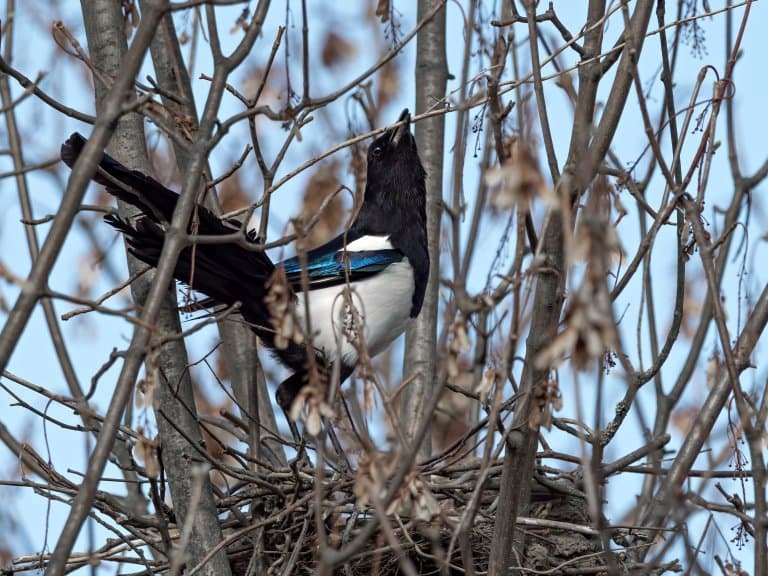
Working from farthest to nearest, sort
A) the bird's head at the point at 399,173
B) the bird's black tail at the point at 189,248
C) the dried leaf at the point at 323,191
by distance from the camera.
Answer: the dried leaf at the point at 323,191 < the bird's head at the point at 399,173 < the bird's black tail at the point at 189,248

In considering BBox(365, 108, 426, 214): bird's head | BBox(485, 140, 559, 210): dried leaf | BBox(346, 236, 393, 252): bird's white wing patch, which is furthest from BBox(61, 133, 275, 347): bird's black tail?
BBox(485, 140, 559, 210): dried leaf

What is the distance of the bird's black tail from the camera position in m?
3.68

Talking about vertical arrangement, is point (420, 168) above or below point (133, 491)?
above

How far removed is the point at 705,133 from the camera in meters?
2.87

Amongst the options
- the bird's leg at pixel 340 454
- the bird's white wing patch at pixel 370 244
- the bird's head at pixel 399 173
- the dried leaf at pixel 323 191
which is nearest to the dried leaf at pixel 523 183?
the bird's leg at pixel 340 454

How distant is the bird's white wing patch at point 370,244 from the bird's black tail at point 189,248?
55cm

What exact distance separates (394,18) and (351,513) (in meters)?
2.06

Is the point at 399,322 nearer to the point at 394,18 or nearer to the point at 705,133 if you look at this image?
the point at 394,18

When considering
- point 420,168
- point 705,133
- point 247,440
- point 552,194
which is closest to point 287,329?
point 552,194

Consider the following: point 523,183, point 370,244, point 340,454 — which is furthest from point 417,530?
point 523,183

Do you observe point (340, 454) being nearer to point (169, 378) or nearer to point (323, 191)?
point (169, 378)

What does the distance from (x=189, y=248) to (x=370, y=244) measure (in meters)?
1.08

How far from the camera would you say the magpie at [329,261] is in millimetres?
3807

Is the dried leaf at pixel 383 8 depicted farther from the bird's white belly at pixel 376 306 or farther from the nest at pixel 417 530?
the nest at pixel 417 530
